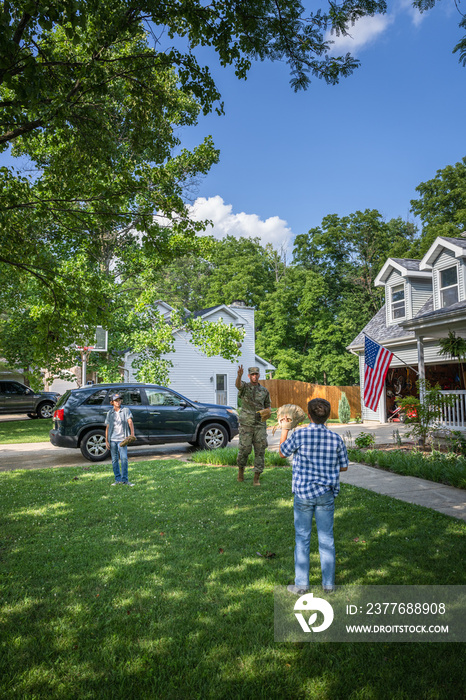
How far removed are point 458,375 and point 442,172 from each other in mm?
22054

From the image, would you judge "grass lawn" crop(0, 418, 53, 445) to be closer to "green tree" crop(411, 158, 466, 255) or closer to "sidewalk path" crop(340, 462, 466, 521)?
"sidewalk path" crop(340, 462, 466, 521)

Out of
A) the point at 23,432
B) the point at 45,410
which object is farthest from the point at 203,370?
the point at 23,432

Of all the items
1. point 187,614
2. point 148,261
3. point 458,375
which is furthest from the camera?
point 458,375

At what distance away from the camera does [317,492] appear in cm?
345

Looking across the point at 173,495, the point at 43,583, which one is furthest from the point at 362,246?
the point at 43,583

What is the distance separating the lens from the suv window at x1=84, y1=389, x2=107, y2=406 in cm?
1059

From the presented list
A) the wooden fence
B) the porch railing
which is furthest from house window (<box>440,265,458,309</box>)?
the wooden fence

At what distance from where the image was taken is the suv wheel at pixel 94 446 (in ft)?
34.3

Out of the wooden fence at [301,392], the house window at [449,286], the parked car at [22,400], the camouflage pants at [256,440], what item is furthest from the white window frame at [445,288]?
the parked car at [22,400]

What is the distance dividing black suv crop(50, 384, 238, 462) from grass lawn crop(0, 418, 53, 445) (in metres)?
4.99

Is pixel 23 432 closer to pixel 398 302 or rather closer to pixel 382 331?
pixel 382 331

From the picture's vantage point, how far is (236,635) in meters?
2.94

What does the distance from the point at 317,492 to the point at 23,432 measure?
53.5ft

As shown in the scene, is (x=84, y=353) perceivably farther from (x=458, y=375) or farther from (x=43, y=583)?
(x=458, y=375)
